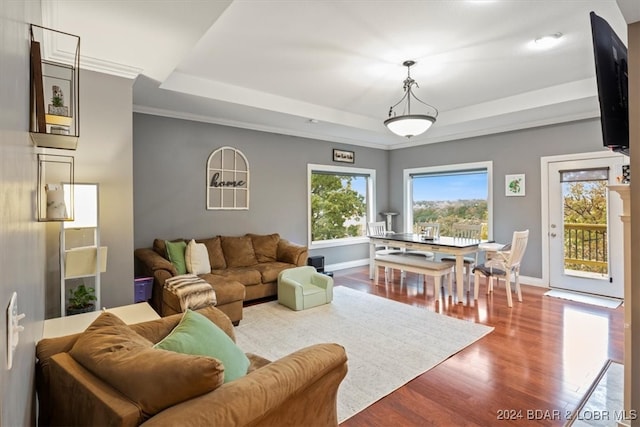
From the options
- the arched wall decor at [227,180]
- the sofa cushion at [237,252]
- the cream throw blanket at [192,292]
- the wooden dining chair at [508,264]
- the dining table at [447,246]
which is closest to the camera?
the cream throw blanket at [192,292]

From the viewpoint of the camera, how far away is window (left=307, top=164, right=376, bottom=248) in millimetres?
6266

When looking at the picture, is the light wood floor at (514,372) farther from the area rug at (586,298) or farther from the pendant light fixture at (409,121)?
the pendant light fixture at (409,121)

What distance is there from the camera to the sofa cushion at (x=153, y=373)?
104 cm

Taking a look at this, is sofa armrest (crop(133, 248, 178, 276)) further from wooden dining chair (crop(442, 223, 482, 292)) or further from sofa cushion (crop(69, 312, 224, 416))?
wooden dining chair (crop(442, 223, 482, 292))

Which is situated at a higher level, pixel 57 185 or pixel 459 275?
pixel 57 185

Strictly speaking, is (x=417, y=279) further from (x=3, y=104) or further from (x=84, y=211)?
(x=3, y=104)

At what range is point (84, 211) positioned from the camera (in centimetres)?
270

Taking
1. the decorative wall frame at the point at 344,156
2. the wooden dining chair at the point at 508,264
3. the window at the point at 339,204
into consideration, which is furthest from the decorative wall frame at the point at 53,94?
the wooden dining chair at the point at 508,264

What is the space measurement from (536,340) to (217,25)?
417 cm

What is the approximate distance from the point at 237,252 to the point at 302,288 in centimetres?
122

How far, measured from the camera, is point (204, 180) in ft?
15.9

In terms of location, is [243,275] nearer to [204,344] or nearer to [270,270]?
[270,270]

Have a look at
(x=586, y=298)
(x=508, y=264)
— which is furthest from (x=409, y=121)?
(x=586, y=298)

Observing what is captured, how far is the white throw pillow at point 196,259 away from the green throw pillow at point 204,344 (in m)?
2.61
